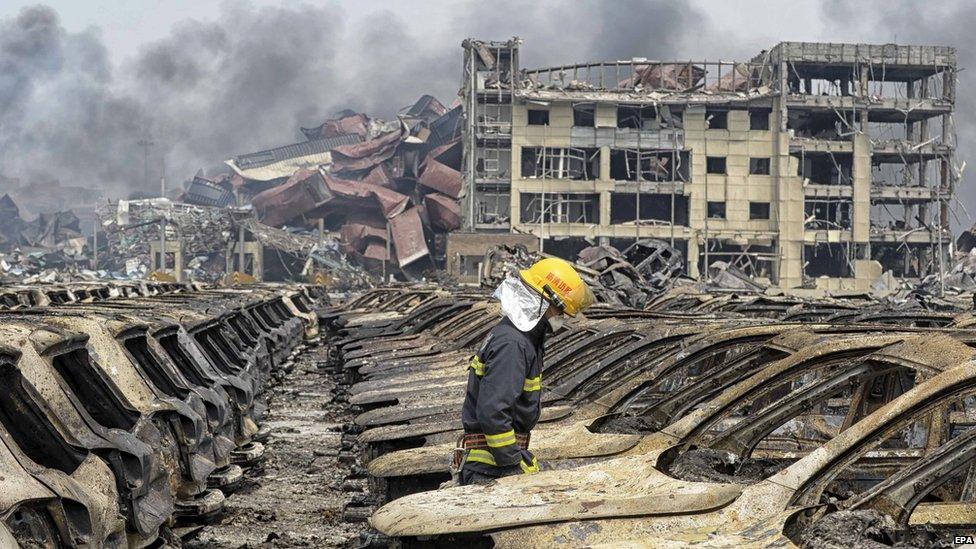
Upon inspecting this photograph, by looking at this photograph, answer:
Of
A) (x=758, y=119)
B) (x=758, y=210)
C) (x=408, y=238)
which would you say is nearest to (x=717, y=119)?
(x=758, y=119)

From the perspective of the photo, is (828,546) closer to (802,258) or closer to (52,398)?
(52,398)

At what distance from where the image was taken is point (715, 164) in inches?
2842

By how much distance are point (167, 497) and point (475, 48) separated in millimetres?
64516

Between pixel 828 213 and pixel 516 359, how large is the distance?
7033 centimetres

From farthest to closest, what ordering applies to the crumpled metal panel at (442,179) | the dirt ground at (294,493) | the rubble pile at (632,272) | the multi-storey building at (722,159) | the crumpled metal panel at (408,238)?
the crumpled metal panel at (442,179) → the crumpled metal panel at (408,238) → the multi-storey building at (722,159) → the rubble pile at (632,272) → the dirt ground at (294,493)

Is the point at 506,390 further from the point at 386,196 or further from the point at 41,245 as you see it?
the point at 41,245

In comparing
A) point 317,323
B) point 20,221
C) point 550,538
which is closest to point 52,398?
point 550,538

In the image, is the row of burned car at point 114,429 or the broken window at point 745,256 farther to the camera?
the broken window at point 745,256

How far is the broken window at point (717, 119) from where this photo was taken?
235ft

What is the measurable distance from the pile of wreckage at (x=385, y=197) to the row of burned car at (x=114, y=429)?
6509 centimetres

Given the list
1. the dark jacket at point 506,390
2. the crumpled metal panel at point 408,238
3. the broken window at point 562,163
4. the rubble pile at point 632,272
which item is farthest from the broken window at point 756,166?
the dark jacket at point 506,390

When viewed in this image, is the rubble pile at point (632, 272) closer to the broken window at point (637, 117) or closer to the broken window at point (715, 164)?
the broken window at point (637, 117)

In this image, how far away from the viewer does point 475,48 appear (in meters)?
70.6

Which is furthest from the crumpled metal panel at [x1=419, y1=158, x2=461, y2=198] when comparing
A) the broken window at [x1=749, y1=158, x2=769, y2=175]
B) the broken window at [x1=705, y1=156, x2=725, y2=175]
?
the broken window at [x1=749, y1=158, x2=769, y2=175]
